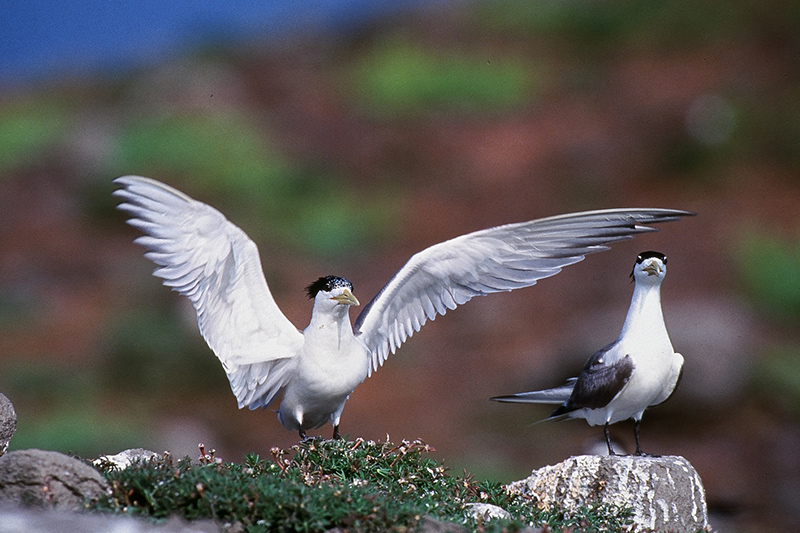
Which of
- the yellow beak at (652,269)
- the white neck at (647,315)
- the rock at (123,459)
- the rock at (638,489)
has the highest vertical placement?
the yellow beak at (652,269)

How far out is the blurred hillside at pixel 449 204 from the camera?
48.5 feet

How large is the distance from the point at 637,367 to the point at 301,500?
2.43 metres

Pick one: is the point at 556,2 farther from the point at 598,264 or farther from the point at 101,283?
the point at 101,283

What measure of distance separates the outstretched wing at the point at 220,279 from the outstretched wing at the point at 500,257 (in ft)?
2.46

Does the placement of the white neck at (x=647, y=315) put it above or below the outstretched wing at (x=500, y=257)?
below

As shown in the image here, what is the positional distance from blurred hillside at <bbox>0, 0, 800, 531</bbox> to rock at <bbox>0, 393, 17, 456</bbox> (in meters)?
8.05

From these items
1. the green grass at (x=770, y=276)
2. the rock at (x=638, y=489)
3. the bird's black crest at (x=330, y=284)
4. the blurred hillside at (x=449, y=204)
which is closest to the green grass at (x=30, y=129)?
the blurred hillside at (x=449, y=204)

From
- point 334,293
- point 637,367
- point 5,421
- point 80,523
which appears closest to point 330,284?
point 334,293

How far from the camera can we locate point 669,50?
89.1ft

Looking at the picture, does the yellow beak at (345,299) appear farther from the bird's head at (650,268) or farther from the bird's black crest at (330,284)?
the bird's head at (650,268)

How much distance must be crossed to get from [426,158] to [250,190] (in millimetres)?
4655

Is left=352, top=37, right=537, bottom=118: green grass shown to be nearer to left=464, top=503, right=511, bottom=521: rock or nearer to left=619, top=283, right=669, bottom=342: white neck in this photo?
left=619, top=283, right=669, bottom=342: white neck

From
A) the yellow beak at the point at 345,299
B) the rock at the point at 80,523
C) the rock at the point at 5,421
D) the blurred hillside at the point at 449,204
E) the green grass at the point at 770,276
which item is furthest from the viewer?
the green grass at the point at 770,276

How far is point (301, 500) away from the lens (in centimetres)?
477
